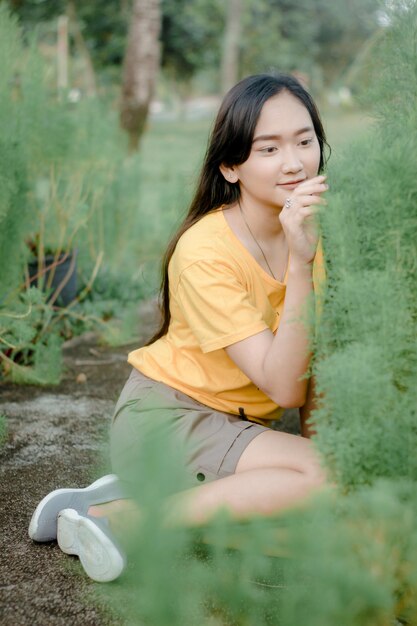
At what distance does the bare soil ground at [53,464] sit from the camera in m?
1.68

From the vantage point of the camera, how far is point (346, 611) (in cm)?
108

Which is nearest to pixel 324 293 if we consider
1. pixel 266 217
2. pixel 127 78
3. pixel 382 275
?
pixel 382 275

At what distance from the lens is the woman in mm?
1753

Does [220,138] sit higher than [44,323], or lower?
higher

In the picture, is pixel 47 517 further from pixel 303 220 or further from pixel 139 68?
pixel 139 68

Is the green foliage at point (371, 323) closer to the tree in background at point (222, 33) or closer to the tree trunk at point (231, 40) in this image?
the tree trunk at point (231, 40)

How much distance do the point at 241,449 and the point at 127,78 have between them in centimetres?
648

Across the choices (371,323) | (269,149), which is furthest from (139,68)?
(371,323)

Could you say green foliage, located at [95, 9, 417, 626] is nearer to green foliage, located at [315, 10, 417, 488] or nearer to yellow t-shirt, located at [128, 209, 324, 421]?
green foliage, located at [315, 10, 417, 488]

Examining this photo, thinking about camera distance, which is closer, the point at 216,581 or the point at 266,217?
the point at 216,581

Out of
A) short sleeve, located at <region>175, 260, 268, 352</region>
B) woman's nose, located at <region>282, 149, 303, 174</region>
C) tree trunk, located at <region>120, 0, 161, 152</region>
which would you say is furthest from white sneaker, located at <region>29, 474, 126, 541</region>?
tree trunk, located at <region>120, 0, 161, 152</region>

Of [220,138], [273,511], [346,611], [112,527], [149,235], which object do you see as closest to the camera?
[346,611]

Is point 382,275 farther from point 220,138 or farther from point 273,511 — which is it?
point 220,138

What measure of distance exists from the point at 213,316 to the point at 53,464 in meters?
0.87
